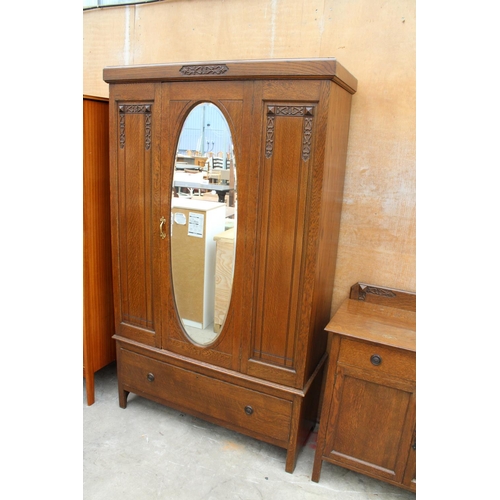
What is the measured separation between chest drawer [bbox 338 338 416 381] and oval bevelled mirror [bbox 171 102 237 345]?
0.61 m

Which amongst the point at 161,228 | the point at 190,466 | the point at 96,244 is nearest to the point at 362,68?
the point at 161,228

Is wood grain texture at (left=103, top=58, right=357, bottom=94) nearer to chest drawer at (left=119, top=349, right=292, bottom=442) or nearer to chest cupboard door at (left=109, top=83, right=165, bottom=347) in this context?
chest cupboard door at (left=109, top=83, right=165, bottom=347)

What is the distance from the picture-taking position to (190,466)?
6.39 feet

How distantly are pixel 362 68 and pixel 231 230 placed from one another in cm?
103

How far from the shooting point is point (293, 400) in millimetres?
1835

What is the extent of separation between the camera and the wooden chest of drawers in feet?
5.32

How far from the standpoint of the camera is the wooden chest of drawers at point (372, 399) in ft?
5.32

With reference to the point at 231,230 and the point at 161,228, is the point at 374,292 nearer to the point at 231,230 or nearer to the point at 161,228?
the point at 231,230

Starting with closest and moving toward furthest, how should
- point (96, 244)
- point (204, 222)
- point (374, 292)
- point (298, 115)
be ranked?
point (298, 115)
point (204, 222)
point (374, 292)
point (96, 244)

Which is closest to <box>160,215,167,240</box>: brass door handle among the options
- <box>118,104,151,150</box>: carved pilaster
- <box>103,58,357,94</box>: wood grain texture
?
<box>118,104,151,150</box>: carved pilaster

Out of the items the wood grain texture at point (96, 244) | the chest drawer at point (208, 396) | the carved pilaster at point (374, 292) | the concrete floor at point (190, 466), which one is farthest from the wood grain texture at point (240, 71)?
the concrete floor at point (190, 466)
